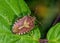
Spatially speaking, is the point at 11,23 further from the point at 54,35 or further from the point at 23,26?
the point at 54,35

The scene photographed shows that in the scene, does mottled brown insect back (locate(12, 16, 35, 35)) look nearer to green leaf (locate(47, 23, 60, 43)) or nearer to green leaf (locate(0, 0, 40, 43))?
green leaf (locate(0, 0, 40, 43))

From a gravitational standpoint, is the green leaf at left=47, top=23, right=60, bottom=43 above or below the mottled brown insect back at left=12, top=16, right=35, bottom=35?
below

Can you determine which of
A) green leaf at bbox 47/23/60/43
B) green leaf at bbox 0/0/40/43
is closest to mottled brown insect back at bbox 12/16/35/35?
green leaf at bbox 0/0/40/43

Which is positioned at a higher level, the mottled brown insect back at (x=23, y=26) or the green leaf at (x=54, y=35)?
the mottled brown insect back at (x=23, y=26)

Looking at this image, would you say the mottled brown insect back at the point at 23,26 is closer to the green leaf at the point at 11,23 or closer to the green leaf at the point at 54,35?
the green leaf at the point at 11,23

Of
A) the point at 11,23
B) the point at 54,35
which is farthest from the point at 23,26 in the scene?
the point at 54,35

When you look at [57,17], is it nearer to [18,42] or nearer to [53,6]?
[53,6]

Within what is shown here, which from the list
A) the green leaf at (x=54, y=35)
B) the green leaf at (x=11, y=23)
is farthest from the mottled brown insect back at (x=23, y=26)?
the green leaf at (x=54, y=35)
